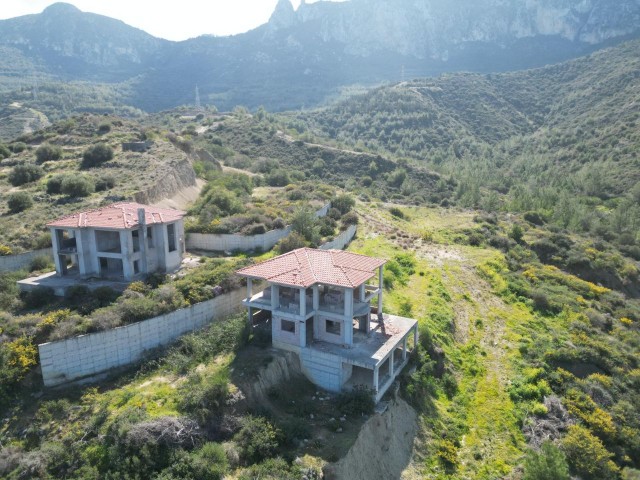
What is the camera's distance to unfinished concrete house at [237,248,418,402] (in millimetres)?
21734

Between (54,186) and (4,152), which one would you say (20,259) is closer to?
(54,186)

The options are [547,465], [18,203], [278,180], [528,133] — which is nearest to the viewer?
[547,465]

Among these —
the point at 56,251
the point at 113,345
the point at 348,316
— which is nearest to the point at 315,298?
the point at 348,316

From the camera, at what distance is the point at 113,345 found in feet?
69.4

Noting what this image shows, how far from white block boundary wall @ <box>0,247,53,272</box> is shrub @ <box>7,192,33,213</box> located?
8.94 metres

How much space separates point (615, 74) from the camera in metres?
116

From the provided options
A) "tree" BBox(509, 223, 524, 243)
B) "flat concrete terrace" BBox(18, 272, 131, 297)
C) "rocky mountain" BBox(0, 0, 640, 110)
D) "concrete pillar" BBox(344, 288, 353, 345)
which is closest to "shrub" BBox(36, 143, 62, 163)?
"flat concrete terrace" BBox(18, 272, 131, 297)

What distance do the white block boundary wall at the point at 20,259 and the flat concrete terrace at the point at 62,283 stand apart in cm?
280

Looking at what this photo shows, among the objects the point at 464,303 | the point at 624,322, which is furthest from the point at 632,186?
the point at 464,303

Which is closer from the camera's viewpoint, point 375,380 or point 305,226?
point 375,380

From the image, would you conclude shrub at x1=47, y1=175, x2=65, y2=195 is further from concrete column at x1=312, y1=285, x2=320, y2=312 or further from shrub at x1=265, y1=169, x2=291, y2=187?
concrete column at x1=312, y1=285, x2=320, y2=312

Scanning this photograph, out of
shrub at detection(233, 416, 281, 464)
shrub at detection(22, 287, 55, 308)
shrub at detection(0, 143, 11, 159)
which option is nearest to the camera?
shrub at detection(233, 416, 281, 464)

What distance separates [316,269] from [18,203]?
2642cm

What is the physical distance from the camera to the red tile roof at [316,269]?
861 inches
